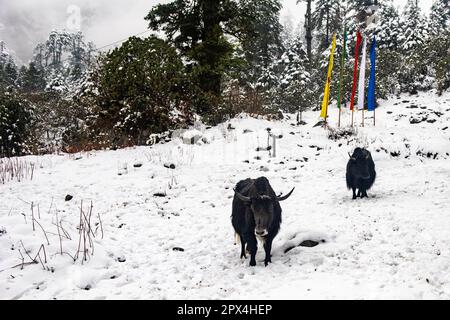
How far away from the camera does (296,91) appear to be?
74.1ft

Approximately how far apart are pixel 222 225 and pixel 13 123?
17.2m

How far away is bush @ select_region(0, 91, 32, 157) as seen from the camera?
762 inches

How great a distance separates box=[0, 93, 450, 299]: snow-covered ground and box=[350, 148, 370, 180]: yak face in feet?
2.05

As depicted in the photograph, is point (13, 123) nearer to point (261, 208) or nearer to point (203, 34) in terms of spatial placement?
point (203, 34)

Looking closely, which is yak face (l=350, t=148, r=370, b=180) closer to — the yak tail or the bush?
the yak tail

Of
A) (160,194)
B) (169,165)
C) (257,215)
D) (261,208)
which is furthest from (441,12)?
(257,215)

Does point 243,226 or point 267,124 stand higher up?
point 267,124

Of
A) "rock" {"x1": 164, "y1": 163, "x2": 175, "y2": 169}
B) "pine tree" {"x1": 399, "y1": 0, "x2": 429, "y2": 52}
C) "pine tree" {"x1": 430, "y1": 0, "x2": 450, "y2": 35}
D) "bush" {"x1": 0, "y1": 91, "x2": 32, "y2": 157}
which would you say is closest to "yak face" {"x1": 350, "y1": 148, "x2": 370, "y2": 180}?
"rock" {"x1": 164, "y1": 163, "x2": 175, "y2": 169}

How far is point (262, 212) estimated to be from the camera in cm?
516

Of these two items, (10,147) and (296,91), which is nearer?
(10,147)

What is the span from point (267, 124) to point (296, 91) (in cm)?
532
